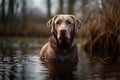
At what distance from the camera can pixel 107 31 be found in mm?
12289

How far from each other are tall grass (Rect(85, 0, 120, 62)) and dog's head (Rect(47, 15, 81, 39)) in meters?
2.73

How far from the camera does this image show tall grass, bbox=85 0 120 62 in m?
11.8

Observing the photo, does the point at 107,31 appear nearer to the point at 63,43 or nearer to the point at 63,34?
the point at 63,43

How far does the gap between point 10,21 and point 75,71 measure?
18969mm

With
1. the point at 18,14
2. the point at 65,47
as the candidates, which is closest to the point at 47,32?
the point at 18,14

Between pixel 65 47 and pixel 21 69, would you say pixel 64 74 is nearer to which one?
pixel 21 69

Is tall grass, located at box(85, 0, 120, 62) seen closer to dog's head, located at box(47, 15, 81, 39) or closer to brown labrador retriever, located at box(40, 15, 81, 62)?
brown labrador retriever, located at box(40, 15, 81, 62)

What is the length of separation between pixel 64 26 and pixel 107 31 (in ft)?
13.4

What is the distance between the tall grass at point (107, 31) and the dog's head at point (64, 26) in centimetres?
273

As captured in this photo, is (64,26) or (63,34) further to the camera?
(64,26)

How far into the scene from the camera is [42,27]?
78.0 ft

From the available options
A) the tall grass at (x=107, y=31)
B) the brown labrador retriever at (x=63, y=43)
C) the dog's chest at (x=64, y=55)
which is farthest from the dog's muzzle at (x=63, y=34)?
the tall grass at (x=107, y=31)

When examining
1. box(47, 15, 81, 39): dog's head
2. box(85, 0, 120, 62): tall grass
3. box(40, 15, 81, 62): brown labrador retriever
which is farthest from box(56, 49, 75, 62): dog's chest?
box(85, 0, 120, 62): tall grass

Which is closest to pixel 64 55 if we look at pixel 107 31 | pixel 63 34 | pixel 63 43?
pixel 63 43
